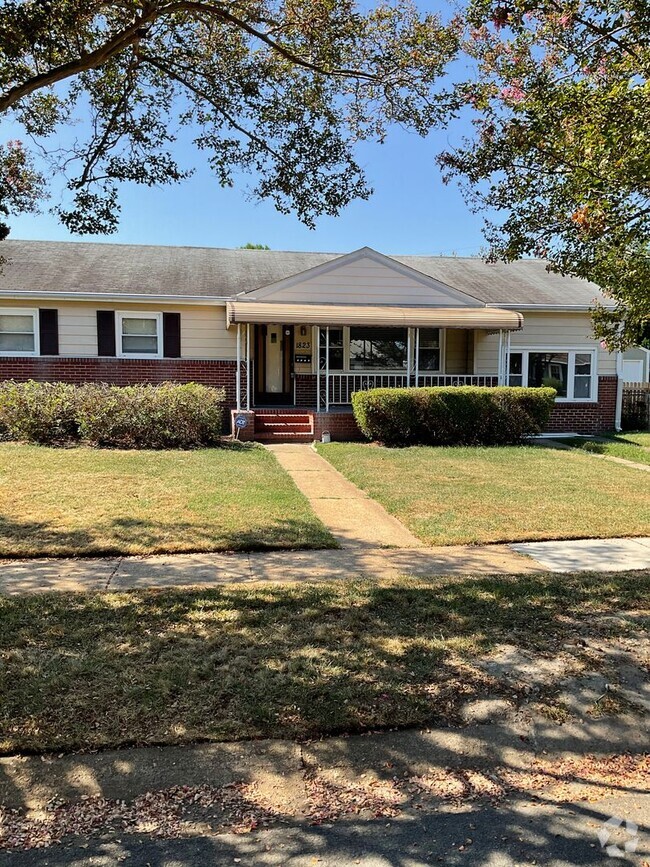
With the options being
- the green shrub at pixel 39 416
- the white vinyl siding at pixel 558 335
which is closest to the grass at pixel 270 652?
the green shrub at pixel 39 416

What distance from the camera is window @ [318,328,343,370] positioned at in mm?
17453

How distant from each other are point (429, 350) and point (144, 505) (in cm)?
1198

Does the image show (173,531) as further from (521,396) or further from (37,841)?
(521,396)

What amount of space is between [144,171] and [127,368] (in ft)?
29.5

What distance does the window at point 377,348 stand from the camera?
57.6ft

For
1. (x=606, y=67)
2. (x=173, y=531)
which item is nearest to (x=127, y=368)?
(x=173, y=531)

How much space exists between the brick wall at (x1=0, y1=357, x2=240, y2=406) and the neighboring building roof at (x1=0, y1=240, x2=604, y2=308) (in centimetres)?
169

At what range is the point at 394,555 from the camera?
20.3ft

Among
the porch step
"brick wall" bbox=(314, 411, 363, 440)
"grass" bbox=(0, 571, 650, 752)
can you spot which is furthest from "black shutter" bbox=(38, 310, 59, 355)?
"grass" bbox=(0, 571, 650, 752)

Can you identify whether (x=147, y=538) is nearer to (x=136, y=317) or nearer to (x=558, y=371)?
(x=136, y=317)

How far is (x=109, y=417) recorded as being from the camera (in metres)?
12.6

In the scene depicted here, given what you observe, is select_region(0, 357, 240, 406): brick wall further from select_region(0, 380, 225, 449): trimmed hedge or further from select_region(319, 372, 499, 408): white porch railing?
select_region(0, 380, 225, 449): trimmed hedge

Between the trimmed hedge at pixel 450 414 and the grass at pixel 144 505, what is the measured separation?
353 centimetres

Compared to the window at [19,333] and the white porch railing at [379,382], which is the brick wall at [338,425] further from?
the window at [19,333]
